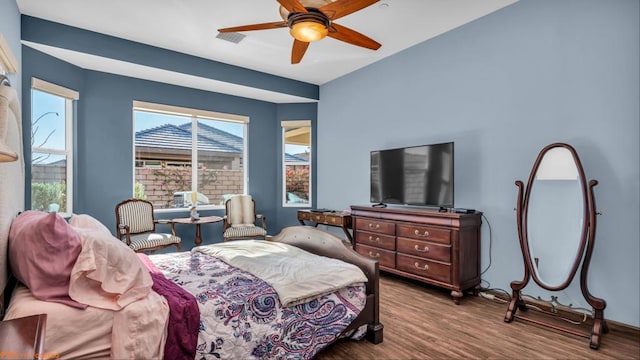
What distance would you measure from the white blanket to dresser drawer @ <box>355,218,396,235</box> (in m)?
1.40

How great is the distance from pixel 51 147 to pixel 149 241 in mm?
1661

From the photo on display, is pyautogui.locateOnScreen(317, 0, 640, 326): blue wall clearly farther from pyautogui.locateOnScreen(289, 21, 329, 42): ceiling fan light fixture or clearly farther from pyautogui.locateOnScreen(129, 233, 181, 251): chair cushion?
pyautogui.locateOnScreen(129, 233, 181, 251): chair cushion

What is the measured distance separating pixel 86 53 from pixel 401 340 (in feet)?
14.7

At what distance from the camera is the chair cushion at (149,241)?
392 centimetres

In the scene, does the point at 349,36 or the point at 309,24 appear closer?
the point at 309,24

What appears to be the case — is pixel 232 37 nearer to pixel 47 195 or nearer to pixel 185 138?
pixel 185 138

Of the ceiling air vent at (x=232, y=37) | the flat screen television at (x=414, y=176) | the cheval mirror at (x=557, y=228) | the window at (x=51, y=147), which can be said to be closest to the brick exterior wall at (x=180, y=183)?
the window at (x=51, y=147)

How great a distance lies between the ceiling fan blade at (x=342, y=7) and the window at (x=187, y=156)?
3475mm

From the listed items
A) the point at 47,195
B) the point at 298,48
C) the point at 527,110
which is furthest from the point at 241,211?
the point at 527,110

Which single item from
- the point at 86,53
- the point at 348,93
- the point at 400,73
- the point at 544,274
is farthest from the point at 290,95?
the point at 544,274

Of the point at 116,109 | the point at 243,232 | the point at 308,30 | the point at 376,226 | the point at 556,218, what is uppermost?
the point at 308,30

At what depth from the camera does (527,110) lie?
10.3 ft

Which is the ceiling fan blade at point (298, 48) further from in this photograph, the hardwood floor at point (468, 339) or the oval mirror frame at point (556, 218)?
the hardwood floor at point (468, 339)

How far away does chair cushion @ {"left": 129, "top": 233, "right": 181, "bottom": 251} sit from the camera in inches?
154
